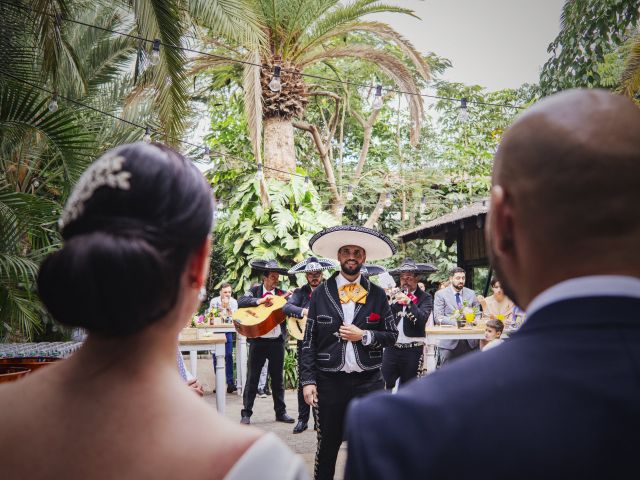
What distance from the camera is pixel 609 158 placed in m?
1.15

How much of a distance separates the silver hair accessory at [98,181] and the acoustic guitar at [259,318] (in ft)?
27.6

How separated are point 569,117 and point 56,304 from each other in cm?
101

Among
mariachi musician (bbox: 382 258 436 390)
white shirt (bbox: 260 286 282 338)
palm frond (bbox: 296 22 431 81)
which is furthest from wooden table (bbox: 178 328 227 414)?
palm frond (bbox: 296 22 431 81)

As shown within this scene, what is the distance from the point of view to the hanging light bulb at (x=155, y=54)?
7.95 metres

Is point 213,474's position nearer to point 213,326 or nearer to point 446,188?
point 213,326

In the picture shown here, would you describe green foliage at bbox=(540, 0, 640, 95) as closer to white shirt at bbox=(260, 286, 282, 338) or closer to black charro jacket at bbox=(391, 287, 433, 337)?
black charro jacket at bbox=(391, 287, 433, 337)

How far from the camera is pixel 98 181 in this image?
4.20ft

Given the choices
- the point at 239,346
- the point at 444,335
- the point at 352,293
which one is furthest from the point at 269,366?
the point at 352,293

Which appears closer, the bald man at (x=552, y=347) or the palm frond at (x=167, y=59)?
the bald man at (x=552, y=347)

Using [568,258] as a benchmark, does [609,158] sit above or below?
above

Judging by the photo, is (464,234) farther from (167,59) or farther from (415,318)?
(167,59)

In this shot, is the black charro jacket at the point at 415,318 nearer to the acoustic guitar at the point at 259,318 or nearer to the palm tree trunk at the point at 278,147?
the acoustic guitar at the point at 259,318

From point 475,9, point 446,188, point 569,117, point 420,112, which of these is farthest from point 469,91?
point 569,117

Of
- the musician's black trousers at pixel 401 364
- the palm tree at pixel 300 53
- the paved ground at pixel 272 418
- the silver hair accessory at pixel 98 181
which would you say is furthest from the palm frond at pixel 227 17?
the silver hair accessory at pixel 98 181
